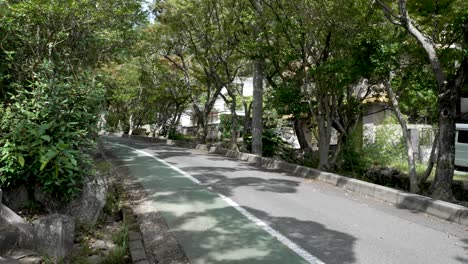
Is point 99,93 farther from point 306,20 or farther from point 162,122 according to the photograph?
point 162,122

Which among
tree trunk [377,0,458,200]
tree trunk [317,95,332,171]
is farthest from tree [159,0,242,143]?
tree trunk [377,0,458,200]

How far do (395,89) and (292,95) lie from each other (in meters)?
3.63

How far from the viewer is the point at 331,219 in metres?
7.42

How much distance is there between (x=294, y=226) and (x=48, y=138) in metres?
4.19

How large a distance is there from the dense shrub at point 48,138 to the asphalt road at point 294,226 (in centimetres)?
198

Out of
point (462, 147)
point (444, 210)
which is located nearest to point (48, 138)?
point (444, 210)

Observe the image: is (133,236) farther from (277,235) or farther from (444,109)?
(444,109)

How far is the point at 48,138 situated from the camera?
5934 mm

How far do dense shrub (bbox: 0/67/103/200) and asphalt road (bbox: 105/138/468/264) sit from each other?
198cm

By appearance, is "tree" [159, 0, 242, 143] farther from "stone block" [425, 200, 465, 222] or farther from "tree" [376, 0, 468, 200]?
"stone block" [425, 200, 465, 222]

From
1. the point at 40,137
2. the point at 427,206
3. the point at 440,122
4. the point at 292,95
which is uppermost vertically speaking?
the point at 292,95

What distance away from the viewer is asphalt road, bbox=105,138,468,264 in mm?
5551

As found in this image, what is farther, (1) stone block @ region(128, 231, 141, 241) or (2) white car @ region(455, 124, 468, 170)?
(2) white car @ region(455, 124, 468, 170)

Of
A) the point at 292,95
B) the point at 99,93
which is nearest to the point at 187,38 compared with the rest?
the point at 292,95
